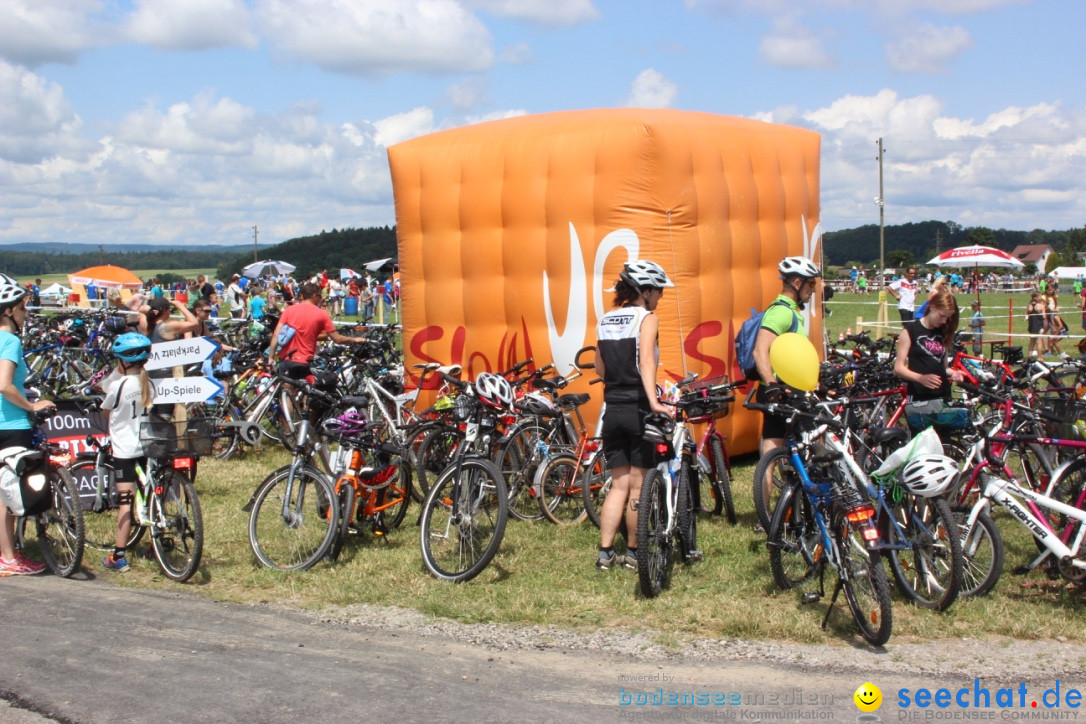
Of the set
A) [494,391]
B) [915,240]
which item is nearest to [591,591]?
[494,391]

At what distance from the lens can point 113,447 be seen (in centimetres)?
668

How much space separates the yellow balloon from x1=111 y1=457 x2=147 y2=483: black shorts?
416 cm

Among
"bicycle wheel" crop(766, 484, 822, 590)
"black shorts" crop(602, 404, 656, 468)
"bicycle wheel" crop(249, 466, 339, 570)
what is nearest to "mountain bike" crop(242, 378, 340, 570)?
"bicycle wheel" crop(249, 466, 339, 570)

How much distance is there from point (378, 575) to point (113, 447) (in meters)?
1.99

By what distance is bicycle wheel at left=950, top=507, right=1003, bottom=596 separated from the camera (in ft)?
17.9

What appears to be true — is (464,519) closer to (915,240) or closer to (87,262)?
(87,262)

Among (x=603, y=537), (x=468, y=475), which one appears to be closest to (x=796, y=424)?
(x=603, y=537)

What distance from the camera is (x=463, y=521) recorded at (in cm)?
623

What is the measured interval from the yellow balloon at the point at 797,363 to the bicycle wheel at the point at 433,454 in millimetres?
3188

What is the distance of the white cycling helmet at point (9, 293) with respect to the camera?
6.45 meters

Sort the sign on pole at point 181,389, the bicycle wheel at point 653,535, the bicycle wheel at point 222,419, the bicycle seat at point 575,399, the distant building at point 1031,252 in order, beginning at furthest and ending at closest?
the distant building at point 1031,252, the bicycle wheel at point 222,419, the bicycle seat at point 575,399, the sign on pole at point 181,389, the bicycle wheel at point 653,535

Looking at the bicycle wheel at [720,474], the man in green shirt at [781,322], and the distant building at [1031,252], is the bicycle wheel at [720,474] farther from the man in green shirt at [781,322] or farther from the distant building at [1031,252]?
the distant building at [1031,252]

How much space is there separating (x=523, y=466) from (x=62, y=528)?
328cm

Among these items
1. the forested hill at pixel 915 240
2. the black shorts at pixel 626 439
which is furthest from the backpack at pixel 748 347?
the forested hill at pixel 915 240
